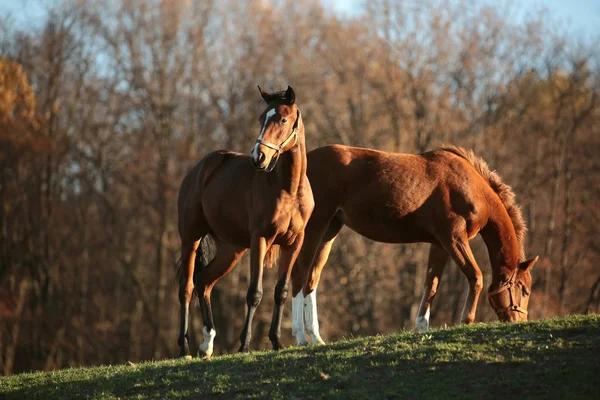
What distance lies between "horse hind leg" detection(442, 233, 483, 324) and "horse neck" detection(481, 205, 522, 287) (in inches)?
28.4

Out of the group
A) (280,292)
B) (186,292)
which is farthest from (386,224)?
(186,292)

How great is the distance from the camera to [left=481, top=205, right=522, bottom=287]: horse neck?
13242 millimetres

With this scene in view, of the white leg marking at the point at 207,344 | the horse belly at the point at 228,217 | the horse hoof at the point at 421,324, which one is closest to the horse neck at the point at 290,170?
the horse belly at the point at 228,217

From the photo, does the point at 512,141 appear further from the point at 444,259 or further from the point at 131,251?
the point at 444,259

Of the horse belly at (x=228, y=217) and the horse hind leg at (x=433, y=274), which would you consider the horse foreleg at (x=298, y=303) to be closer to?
the horse belly at (x=228, y=217)

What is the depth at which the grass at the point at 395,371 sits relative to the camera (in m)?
8.34

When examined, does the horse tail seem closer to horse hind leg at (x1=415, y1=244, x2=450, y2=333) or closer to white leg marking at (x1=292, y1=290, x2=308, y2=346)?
white leg marking at (x1=292, y1=290, x2=308, y2=346)

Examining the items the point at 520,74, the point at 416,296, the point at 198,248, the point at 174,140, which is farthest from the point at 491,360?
the point at 174,140

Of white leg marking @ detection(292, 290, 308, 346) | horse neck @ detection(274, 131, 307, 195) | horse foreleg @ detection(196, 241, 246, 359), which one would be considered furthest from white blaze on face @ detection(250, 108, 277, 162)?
white leg marking @ detection(292, 290, 308, 346)

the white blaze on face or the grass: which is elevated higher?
the white blaze on face

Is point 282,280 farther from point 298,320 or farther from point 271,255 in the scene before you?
point 298,320

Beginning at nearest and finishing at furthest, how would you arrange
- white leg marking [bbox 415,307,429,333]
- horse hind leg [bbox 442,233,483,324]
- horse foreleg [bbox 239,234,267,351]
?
horse foreleg [bbox 239,234,267,351] → horse hind leg [bbox 442,233,483,324] → white leg marking [bbox 415,307,429,333]

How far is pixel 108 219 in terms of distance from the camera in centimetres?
3997

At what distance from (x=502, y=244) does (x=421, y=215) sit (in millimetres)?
1412
